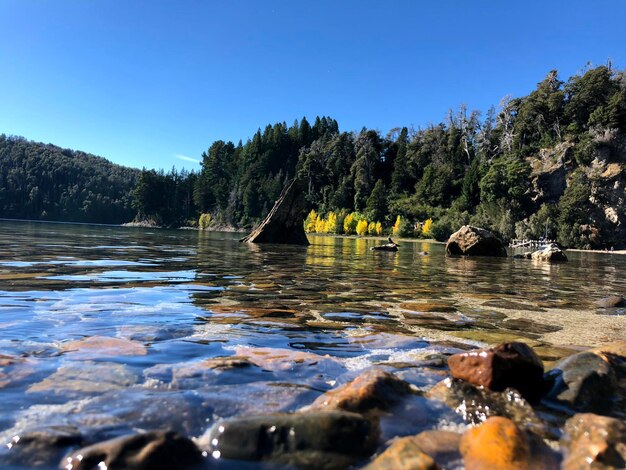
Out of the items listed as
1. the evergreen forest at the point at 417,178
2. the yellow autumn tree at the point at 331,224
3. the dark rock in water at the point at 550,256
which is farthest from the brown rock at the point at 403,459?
the yellow autumn tree at the point at 331,224

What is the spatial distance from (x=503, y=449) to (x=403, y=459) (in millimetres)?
628

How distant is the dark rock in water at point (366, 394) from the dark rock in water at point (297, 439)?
282 mm

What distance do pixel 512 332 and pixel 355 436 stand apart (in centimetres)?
423

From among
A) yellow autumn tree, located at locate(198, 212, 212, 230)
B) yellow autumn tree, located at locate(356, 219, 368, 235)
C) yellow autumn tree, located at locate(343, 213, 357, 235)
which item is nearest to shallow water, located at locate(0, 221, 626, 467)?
yellow autumn tree, located at locate(356, 219, 368, 235)

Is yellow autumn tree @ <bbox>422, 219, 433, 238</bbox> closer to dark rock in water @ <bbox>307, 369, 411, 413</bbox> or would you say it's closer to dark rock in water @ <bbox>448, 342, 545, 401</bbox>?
dark rock in water @ <bbox>448, 342, 545, 401</bbox>

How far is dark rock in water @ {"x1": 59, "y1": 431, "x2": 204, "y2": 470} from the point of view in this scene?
2393 millimetres

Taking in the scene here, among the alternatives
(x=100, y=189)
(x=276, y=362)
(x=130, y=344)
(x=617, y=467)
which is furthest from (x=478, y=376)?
(x=100, y=189)

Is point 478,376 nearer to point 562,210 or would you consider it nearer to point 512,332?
point 512,332

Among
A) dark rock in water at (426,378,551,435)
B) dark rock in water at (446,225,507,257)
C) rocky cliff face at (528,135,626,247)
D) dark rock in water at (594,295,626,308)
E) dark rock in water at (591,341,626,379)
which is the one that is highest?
A: rocky cliff face at (528,135,626,247)

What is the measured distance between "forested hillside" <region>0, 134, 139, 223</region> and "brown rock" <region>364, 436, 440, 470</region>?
625 feet

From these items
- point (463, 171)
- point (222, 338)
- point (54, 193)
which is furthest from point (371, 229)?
point (54, 193)

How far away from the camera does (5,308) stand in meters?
6.54

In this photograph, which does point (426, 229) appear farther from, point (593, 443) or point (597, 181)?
point (593, 443)

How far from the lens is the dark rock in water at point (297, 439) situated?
8.39 feet
